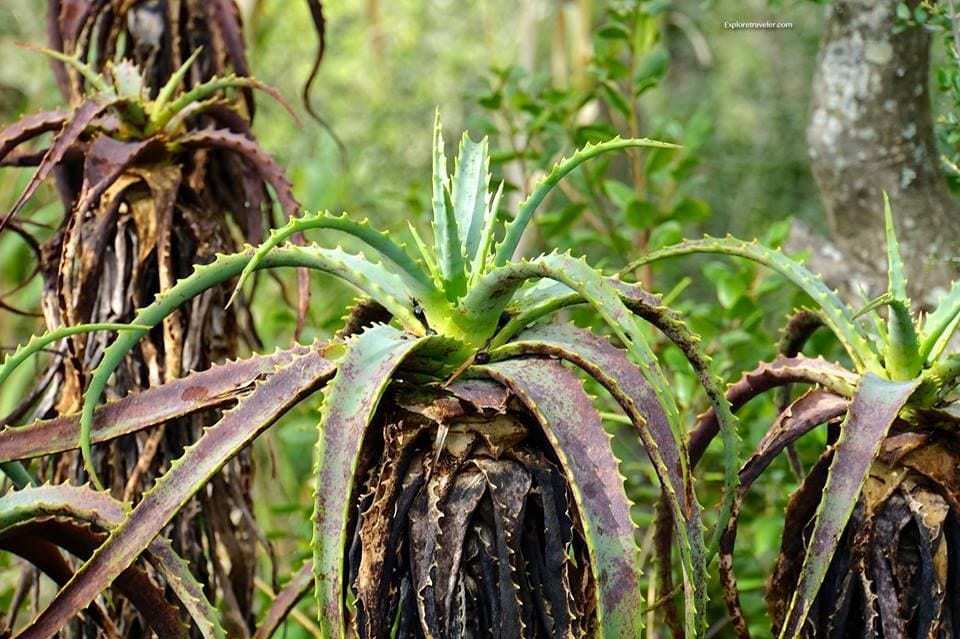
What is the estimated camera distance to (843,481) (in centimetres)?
92

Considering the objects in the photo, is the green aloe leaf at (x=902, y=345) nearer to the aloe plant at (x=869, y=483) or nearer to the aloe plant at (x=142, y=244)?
the aloe plant at (x=869, y=483)

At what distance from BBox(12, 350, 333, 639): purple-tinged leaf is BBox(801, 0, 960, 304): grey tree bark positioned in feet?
3.25

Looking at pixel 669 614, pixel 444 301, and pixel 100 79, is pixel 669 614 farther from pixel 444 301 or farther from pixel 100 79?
pixel 100 79

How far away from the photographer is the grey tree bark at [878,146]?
5.35 feet

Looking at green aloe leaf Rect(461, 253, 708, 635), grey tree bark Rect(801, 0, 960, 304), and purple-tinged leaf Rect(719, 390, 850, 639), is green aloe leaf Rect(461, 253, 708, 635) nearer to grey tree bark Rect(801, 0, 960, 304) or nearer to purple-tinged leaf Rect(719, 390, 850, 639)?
purple-tinged leaf Rect(719, 390, 850, 639)

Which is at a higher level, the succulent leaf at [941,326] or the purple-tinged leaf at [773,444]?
the succulent leaf at [941,326]

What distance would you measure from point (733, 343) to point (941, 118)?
564mm

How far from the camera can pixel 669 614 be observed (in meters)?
1.12

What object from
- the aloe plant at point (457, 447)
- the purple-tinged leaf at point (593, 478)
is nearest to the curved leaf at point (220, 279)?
the aloe plant at point (457, 447)

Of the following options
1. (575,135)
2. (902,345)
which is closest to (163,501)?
(902,345)

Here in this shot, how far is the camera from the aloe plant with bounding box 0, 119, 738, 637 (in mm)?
878

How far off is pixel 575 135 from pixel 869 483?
1174 millimetres

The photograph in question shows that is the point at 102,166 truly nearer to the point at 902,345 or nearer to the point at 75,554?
the point at 75,554

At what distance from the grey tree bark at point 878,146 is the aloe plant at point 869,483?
61cm
